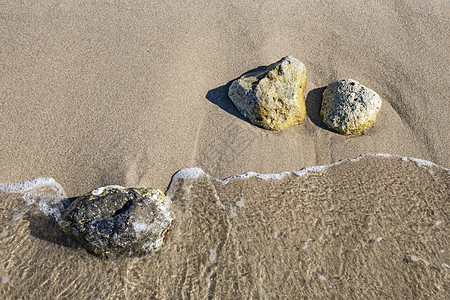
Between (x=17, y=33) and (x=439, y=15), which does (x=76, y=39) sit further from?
(x=439, y=15)

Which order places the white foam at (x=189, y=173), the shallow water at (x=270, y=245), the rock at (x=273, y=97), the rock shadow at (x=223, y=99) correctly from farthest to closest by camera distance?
the rock shadow at (x=223, y=99)
the rock at (x=273, y=97)
the white foam at (x=189, y=173)
the shallow water at (x=270, y=245)

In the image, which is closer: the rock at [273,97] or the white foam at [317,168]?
the white foam at [317,168]

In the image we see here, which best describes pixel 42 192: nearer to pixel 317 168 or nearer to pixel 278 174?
pixel 278 174

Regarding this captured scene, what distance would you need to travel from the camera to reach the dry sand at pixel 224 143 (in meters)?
3.28

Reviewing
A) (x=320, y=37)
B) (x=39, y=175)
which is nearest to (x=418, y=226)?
(x=320, y=37)

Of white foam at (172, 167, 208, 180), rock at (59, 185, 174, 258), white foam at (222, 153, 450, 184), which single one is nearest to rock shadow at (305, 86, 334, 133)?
white foam at (222, 153, 450, 184)

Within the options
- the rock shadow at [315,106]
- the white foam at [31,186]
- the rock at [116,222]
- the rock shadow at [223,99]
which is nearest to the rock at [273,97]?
the rock shadow at [223,99]

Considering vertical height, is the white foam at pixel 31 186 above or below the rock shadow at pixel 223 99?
above

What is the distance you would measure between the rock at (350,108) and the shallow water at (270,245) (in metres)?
0.59

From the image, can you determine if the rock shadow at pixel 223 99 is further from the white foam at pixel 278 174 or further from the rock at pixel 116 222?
the rock at pixel 116 222

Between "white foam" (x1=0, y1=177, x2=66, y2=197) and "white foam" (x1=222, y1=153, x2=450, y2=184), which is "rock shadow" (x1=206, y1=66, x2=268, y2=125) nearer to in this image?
"white foam" (x1=222, y1=153, x2=450, y2=184)

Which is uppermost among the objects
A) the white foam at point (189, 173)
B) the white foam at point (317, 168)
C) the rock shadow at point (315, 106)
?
the white foam at point (189, 173)

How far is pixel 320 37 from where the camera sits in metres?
5.19

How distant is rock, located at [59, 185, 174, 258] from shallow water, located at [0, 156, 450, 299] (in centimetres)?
13
